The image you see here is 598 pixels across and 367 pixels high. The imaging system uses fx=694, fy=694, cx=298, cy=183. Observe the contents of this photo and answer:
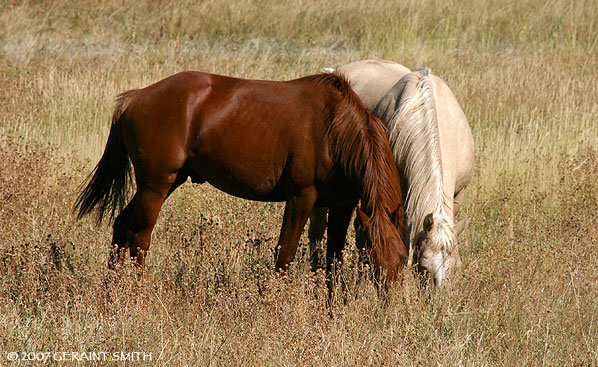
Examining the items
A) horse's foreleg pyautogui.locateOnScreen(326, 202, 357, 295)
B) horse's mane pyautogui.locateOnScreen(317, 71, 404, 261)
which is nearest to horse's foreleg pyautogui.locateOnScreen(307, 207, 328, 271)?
horse's foreleg pyautogui.locateOnScreen(326, 202, 357, 295)

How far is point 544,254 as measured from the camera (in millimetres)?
5207

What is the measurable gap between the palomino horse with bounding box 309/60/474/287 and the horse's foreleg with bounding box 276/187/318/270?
0.42 meters

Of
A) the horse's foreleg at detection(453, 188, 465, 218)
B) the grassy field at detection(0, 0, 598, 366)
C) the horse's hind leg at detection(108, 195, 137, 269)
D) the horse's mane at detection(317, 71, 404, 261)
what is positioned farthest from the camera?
the horse's foreleg at detection(453, 188, 465, 218)

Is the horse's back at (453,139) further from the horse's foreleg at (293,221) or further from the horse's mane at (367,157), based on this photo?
the horse's foreleg at (293,221)

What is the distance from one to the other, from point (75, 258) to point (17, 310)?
80 centimetres

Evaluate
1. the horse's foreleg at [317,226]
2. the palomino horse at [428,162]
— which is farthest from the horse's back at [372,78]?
the horse's foreleg at [317,226]

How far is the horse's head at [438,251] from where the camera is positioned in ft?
13.7

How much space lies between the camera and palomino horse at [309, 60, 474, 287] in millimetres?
4230

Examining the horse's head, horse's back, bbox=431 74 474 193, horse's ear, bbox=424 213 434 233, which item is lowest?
the horse's head

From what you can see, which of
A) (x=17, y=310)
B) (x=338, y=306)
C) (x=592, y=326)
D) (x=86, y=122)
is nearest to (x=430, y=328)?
(x=338, y=306)

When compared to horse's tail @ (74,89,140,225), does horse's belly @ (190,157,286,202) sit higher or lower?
higher

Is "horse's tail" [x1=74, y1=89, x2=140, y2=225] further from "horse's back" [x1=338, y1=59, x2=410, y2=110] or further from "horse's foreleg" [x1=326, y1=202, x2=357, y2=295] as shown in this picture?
A: "horse's back" [x1=338, y1=59, x2=410, y2=110]

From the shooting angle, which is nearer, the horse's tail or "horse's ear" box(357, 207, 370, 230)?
"horse's ear" box(357, 207, 370, 230)

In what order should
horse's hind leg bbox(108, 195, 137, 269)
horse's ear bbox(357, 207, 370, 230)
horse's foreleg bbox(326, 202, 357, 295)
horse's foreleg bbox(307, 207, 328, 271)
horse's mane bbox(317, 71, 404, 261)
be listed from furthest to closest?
horse's foreleg bbox(307, 207, 328, 271), horse's hind leg bbox(108, 195, 137, 269), horse's foreleg bbox(326, 202, 357, 295), horse's mane bbox(317, 71, 404, 261), horse's ear bbox(357, 207, 370, 230)
